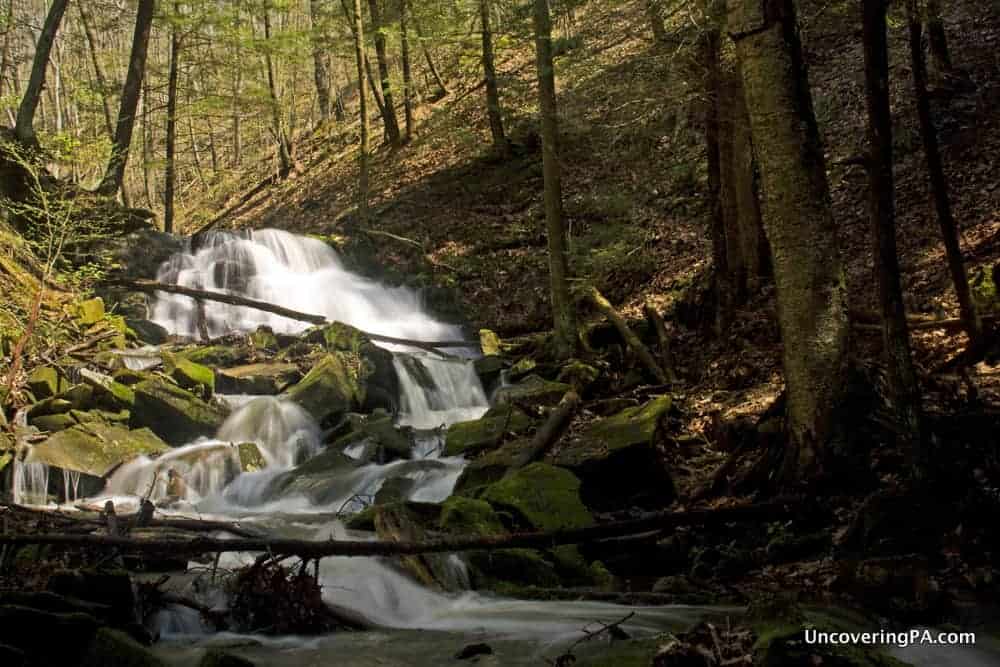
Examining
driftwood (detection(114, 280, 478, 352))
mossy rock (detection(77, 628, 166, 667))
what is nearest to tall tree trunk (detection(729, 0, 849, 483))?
mossy rock (detection(77, 628, 166, 667))

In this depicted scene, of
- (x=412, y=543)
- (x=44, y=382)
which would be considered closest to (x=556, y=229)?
(x=44, y=382)

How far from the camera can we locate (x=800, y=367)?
5812 millimetres

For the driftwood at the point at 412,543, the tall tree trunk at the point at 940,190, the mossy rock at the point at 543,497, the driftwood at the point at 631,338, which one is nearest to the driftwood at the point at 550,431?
the mossy rock at the point at 543,497

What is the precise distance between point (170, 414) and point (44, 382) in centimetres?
177

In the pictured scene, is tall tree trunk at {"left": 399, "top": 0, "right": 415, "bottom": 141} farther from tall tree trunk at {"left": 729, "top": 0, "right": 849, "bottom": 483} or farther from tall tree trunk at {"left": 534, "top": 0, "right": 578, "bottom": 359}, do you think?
tall tree trunk at {"left": 729, "top": 0, "right": 849, "bottom": 483}

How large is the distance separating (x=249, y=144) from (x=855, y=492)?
39.8 metres

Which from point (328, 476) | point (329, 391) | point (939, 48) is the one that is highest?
point (939, 48)

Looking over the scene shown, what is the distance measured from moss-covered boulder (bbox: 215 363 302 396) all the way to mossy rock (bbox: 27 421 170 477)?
6.65 ft

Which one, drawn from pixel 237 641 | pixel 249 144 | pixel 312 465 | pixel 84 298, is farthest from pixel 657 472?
pixel 249 144

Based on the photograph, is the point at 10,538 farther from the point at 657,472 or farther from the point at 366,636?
the point at 657,472

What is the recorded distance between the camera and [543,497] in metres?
7.25

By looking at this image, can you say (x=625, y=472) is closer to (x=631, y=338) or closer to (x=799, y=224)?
(x=799, y=224)

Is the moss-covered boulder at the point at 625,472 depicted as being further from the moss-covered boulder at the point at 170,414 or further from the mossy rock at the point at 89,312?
the mossy rock at the point at 89,312

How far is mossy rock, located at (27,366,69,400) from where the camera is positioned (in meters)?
11.1
